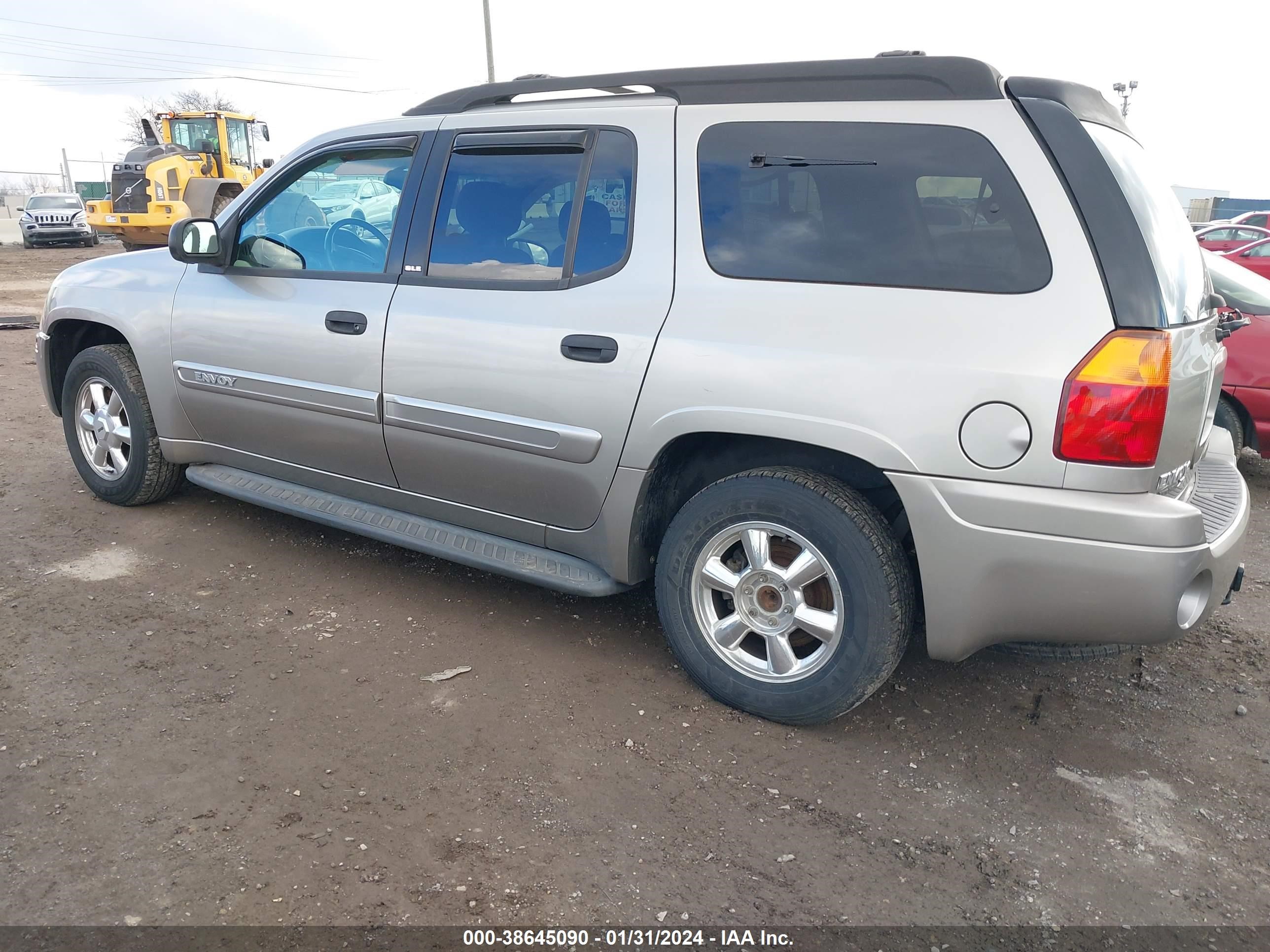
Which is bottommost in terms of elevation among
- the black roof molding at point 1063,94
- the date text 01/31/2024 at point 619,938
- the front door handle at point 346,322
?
the date text 01/31/2024 at point 619,938

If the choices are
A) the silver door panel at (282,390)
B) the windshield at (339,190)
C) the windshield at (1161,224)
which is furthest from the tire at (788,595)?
the windshield at (339,190)

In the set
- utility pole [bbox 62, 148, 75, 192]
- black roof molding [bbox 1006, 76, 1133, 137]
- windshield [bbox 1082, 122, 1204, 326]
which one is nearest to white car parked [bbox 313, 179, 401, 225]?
black roof molding [bbox 1006, 76, 1133, 137]

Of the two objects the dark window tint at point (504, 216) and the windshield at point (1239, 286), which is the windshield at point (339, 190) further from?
the windshield at point (1239, 286)

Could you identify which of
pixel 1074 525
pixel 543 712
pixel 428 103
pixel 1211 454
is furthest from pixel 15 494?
pixel 1211 454

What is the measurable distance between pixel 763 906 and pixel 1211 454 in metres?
2.23

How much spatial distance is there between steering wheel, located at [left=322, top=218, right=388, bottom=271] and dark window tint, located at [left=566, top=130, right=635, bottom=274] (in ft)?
2.97

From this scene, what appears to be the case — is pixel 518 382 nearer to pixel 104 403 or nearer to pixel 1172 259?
pixel 1172 259

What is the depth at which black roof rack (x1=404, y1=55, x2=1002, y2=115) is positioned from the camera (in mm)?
2641

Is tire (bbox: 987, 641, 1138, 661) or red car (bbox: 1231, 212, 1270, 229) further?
red car (bbox: 1231, 212, 1270, 229)

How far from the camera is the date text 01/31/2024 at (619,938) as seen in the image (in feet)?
7.01

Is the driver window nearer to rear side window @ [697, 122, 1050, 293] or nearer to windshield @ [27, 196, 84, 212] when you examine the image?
rear side window @ [697, 122, 1050, 293]

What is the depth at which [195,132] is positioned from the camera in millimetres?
21641

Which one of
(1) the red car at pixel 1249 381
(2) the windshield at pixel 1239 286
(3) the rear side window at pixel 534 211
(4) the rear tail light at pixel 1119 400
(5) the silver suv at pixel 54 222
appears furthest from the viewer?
(5) the silver suv at pixel 54 222

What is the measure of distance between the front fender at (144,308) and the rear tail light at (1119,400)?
12.5 feet
